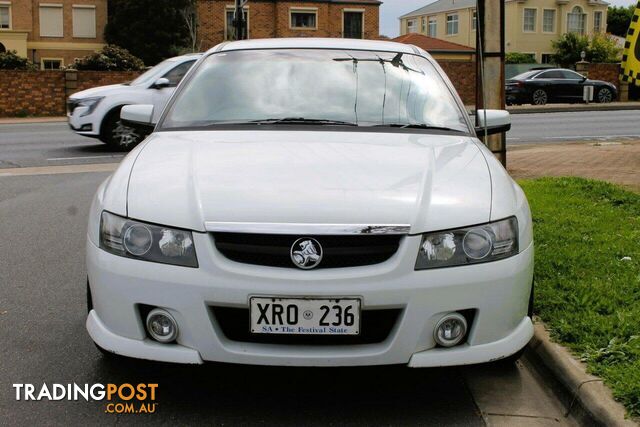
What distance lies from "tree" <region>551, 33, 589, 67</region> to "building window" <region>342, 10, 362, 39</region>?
1443 cm

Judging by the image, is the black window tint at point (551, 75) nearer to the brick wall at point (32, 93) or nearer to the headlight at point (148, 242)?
the brick wall at point (32, 93)

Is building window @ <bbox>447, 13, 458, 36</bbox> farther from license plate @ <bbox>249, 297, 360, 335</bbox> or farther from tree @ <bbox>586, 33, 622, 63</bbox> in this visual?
license plate @ <bbox>249, 297, 360, 335</bbox>

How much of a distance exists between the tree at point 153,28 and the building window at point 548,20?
87.3ft

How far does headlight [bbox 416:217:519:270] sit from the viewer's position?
3.20 metres

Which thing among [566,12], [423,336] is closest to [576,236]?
[423,336]

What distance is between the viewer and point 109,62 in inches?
1271

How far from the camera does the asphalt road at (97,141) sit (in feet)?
45.5

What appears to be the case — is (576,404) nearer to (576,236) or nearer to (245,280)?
(245,280)

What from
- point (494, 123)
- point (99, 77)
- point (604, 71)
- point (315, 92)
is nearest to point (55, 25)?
point (99, 77)

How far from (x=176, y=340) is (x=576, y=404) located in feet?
5.64

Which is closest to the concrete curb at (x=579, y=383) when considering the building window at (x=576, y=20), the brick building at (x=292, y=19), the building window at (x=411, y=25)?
the brick building at (x=292, y=19)

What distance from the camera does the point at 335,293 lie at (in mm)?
3086

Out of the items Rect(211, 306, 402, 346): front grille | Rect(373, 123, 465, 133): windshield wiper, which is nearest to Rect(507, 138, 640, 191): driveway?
Rect(373, 123, 465, 133): windshield wiper

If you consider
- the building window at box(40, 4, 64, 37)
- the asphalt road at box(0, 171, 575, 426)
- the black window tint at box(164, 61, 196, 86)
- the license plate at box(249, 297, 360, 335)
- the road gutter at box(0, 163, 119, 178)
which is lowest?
the asphalt road at box(0, 171, 575, 426)
